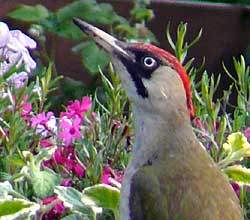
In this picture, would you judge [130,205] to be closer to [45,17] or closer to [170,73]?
[170,73]

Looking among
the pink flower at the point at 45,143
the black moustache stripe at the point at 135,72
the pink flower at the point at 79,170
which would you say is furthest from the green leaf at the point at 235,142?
the pink flower at the point at 45,143

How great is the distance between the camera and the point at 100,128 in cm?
372

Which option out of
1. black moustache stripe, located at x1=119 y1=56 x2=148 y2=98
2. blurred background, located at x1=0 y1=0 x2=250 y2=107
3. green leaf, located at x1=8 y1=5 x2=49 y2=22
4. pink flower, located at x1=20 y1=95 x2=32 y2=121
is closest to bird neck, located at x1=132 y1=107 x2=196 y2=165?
black moustache stripe, located at x1=119 y1=56 x2=148 y2=98

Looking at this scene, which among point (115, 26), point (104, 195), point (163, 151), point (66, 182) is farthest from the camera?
point (115, 26)

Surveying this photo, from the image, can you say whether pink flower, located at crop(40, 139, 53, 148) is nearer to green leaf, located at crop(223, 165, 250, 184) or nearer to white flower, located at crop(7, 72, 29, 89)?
white flower, located at crop(7, 72, 29, 89)

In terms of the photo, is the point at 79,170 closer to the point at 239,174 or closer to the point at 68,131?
the point at 68,131

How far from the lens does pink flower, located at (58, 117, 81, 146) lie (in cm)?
370

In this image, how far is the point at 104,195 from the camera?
342cm

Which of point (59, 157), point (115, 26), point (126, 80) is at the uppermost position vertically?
point (126, 80)

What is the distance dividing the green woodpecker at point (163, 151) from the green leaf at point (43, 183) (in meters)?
0.21

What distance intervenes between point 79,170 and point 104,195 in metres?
0.19

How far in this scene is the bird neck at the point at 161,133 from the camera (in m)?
3.75

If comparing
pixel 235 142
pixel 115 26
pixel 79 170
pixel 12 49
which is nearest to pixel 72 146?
pixel 79 170

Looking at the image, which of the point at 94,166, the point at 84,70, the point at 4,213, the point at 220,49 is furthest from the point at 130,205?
the point at 220,49
